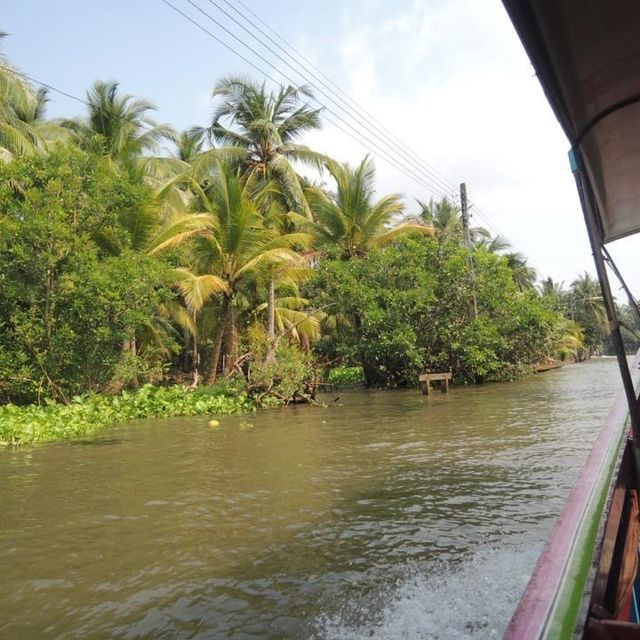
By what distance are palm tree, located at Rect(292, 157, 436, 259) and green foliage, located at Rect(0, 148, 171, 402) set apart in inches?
383

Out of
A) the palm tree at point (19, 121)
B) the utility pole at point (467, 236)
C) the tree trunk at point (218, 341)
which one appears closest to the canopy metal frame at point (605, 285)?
the palm tree at point (19, 121)

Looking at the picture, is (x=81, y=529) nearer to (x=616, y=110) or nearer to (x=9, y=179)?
(x=616, y=110)

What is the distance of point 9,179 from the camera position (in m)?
12.7

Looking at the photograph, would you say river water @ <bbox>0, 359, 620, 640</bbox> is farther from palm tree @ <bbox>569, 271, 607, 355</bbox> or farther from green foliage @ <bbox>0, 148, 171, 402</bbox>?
palm tree @ <bbox>569, 271, 607, 355</bbox>

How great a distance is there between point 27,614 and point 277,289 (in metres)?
20.2

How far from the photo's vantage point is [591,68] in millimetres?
2053

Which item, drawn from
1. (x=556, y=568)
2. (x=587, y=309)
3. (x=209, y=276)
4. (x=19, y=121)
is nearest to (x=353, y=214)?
(x=209, y=276)

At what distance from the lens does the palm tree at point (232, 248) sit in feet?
58.9

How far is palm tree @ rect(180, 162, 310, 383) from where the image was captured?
17938mm

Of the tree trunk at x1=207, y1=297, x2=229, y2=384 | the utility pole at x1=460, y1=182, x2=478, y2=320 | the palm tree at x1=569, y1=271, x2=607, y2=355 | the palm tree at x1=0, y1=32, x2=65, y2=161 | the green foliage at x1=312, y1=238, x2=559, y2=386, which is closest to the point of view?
the palm tree at x1=0, y1=32, x2=65, y2=161

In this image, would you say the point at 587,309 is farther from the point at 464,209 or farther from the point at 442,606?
the point at 442,606

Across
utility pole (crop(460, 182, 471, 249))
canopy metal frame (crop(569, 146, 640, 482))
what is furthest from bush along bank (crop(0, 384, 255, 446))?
utility pole (crop(460, 182, 471, 249))

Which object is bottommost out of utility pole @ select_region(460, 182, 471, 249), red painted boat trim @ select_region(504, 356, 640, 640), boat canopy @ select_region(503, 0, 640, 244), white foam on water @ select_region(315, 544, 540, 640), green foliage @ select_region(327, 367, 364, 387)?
white foam on water @ select_region(315, 544, 540, 640)

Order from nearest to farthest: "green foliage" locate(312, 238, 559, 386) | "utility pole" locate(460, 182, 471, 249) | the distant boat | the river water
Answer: the distant boat, the river water, "green foliage" locate(312, 238, 559, 386), "utility pole" locate(460, 182, 471, 249)
